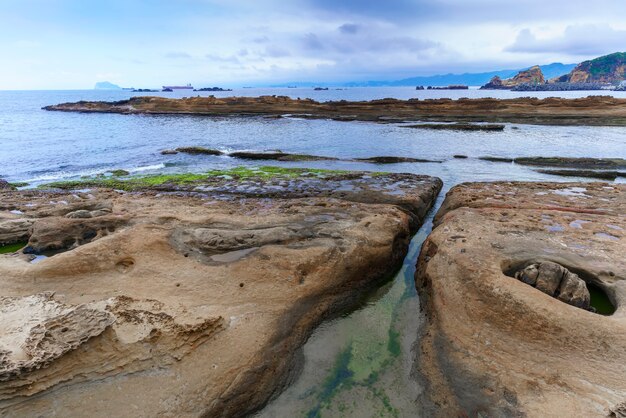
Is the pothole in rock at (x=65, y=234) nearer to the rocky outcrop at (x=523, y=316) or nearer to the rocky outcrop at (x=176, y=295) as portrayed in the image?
the rocky outcrop at (x=176, y=295)

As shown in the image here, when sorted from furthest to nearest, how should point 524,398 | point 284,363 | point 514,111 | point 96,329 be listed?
point 514,111 → point 284,363 → point 96,329 → point 524,398

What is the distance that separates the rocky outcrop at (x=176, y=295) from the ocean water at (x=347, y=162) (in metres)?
0.65

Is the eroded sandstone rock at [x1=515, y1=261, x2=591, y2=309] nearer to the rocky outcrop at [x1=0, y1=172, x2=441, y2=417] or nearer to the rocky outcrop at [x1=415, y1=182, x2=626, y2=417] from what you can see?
the rocky outcrop at [x1=415, y1=182, x2=626, y2=417]

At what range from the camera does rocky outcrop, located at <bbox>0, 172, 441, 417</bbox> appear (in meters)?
6.12

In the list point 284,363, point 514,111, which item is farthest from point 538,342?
point 514,111

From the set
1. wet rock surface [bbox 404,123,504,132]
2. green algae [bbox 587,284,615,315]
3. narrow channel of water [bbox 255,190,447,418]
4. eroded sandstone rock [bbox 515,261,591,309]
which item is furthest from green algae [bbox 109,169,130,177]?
wet rock surface [bbox 404,123,504,132]

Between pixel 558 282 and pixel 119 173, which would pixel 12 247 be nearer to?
pixel 119 173

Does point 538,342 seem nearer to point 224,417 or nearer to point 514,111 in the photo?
point 224,417

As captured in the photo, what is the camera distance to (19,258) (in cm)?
1029

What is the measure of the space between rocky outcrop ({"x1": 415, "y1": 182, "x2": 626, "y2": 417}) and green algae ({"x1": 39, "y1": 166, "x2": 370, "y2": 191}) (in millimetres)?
11381

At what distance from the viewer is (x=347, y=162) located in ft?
93.5

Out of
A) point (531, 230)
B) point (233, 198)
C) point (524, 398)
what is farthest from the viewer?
point (233, 198)

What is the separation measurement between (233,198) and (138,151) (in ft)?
74.2

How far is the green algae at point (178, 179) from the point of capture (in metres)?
20.5
